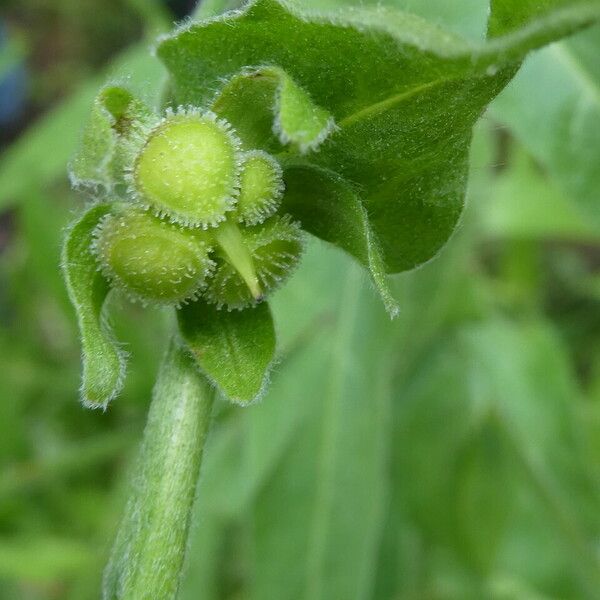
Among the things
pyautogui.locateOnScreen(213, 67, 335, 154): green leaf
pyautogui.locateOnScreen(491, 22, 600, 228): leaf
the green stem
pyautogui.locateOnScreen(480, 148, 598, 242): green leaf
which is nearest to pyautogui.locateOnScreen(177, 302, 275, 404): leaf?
the green stem

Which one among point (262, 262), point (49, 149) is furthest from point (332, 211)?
point (49, 149)

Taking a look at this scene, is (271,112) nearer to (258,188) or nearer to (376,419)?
(258,188)

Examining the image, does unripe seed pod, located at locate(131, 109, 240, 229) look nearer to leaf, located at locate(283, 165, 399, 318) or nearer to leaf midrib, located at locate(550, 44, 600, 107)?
leaf, located at locate(283, 165, 399, 318)

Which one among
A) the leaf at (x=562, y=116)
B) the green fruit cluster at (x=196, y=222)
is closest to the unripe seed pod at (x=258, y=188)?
the green fruit cluster at (x=196, y=222)

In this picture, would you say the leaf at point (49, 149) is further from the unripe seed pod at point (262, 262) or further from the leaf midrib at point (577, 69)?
the unripe seed pod at point (262, 262)

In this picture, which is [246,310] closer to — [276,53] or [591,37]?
[276,53]
